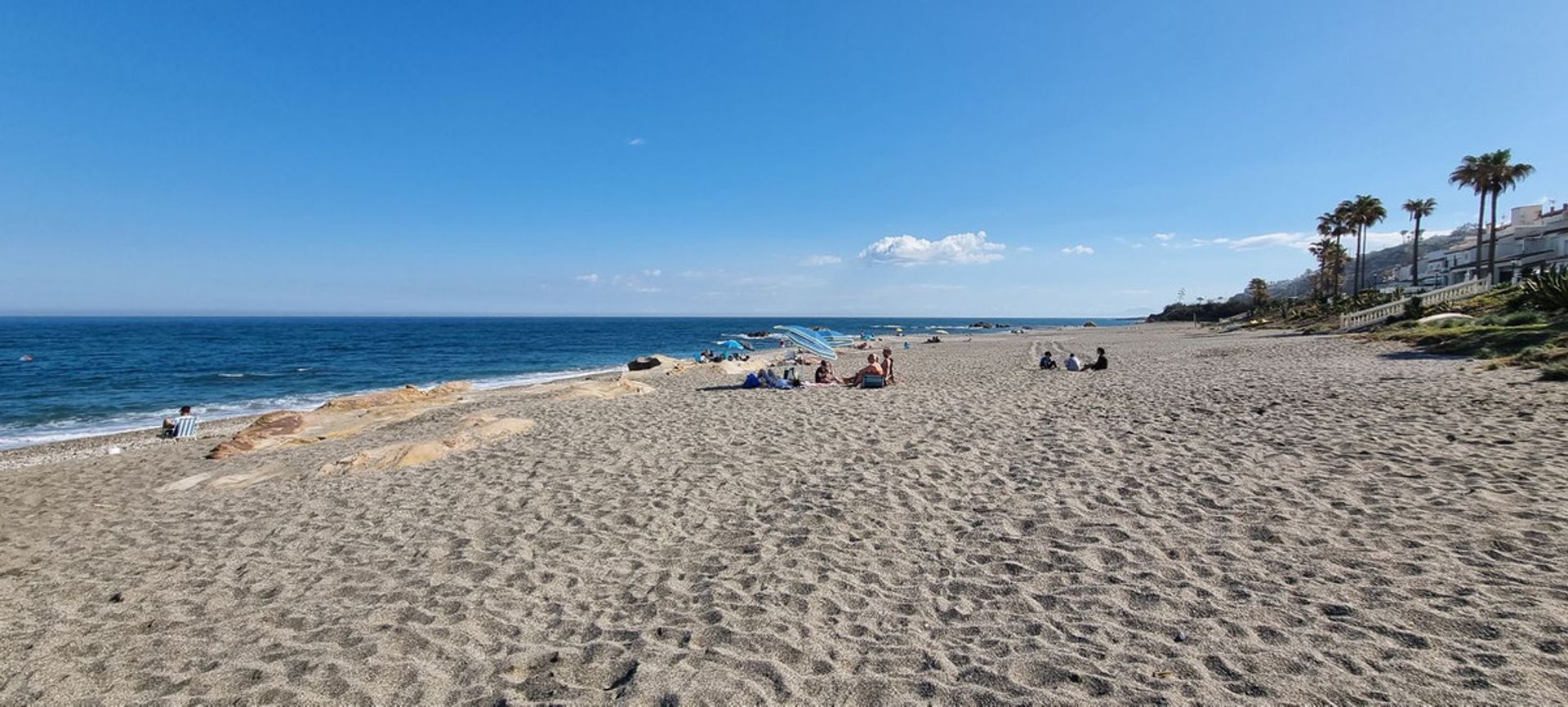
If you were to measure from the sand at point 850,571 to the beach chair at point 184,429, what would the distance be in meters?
6.00

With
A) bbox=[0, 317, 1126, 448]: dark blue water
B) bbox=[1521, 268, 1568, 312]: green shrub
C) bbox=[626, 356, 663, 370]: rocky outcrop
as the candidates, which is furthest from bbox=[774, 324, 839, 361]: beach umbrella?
bbox=[1521, 268, 1568, 312]: green shrub

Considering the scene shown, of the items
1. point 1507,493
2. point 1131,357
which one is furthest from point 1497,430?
point 1131,357

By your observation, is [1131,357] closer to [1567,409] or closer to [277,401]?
[1567,409]

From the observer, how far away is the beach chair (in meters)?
15.1

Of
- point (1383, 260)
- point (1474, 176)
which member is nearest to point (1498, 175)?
point (1474, 176)

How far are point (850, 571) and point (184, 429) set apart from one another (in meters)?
18.2

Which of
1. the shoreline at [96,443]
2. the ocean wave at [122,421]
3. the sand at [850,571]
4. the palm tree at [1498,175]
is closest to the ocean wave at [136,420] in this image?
the ocean wave at [122,421]

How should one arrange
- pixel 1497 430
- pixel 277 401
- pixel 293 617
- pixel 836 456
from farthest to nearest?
pixel 277 401
pixel 836 456
pixel 1497 430
pixel 293 617

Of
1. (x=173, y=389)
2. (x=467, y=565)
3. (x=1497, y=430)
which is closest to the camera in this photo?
(x=467, y=565)

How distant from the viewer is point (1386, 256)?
167m

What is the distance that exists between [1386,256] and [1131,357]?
20746cm

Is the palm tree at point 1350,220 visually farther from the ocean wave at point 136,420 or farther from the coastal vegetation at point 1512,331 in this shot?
the ocean wave at point 136,420

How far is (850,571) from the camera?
4793mm

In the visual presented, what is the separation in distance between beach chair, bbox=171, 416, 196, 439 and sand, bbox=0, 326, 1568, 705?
19.7 ft
